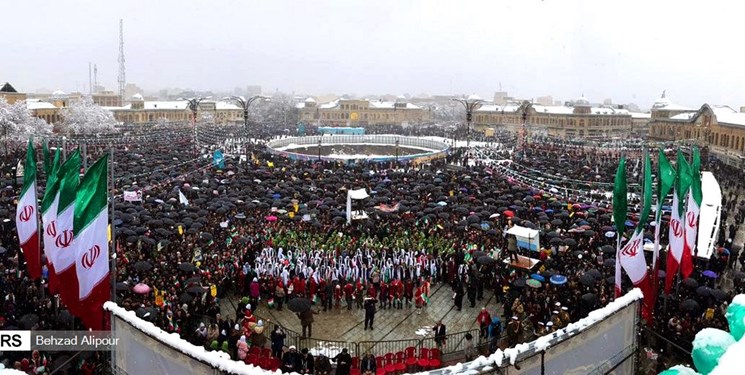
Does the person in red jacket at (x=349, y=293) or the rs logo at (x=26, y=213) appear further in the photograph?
the person in red jacket at (x=349, y=293)

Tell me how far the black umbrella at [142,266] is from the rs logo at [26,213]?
2817 mm

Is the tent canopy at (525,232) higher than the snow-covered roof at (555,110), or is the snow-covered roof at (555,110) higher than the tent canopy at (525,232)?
the snow-covered roof at (555,110)

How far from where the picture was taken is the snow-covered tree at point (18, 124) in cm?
5009

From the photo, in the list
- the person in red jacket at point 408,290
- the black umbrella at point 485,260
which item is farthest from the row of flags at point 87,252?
the black umbrella at point 485,260

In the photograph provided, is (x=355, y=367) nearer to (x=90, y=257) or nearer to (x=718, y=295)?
(x=90, y=257)

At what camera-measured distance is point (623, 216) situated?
1223 cm

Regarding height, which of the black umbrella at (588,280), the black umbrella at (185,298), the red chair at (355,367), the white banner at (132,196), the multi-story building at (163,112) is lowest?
the red chair at (355,367)

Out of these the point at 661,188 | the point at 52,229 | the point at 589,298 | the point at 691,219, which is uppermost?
the point at 661,188

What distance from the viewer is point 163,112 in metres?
112

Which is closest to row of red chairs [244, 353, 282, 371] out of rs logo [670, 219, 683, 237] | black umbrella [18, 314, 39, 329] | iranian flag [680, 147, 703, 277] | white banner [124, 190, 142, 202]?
black umbrella [18, 314, 39, 329]

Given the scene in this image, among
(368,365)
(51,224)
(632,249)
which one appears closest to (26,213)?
(51,224)

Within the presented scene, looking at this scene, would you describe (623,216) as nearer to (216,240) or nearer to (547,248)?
(547,248)

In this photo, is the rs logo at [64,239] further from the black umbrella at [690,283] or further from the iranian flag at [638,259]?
the black umbrella at [690,283]

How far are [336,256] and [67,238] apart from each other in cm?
852
